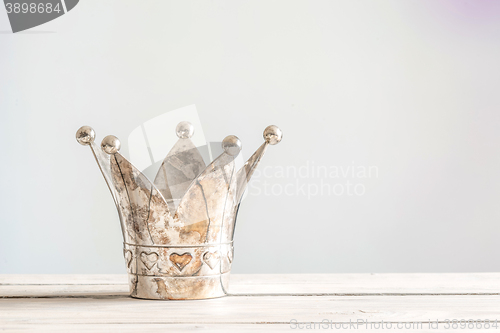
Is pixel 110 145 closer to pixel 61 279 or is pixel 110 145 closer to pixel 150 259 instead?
pixel 150 259

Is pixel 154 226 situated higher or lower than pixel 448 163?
higher

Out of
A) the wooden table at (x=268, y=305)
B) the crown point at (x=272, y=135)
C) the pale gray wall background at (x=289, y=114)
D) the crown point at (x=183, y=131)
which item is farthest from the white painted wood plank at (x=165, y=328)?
the pale gray wall background at (x=289, y=114)

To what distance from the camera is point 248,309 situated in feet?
1.96

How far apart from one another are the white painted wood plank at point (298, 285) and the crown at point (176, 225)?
73 mm

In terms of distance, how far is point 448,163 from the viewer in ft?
5.11

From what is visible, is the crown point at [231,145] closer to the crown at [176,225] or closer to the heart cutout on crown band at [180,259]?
the crown at [176,225]

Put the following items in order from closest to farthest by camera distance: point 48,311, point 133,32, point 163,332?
1. point 163,332
2. point 48,311
3. point 133,32

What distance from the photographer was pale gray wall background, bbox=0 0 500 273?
1.50 metres

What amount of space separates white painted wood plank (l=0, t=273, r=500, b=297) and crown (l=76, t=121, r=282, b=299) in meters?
0.07

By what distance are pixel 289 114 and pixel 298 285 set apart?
2.70 ft

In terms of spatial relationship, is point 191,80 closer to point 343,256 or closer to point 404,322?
point 343,256

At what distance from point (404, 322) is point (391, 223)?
107 centimetres

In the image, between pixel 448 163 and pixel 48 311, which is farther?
pixel 448 163

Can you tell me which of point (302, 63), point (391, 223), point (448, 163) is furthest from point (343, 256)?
point (302, 63)
